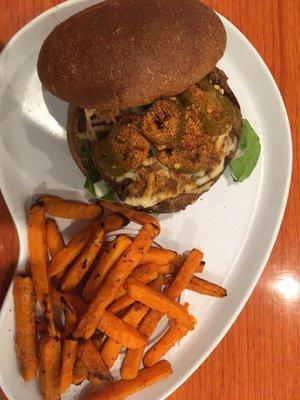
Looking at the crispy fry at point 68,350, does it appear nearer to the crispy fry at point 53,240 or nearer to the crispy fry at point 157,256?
the crispy fry at point 53,240

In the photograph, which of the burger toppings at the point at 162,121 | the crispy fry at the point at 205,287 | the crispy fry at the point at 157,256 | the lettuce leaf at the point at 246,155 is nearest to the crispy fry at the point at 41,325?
the crispy fry at the point at 157,256

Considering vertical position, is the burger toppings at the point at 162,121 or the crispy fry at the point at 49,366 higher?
the burger toppings at the point at 162,121

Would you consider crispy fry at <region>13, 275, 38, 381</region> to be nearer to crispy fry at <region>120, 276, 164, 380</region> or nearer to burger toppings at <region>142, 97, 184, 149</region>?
crispy fry at <region>120, 276, 164, 380</region>

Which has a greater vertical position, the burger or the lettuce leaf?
the burger

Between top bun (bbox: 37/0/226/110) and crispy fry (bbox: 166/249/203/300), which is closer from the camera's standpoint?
top bun (bbox: 37/0/226/110)

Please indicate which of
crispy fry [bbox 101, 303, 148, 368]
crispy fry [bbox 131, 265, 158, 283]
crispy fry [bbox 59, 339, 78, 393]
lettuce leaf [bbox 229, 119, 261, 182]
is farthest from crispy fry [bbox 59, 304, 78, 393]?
lettuce leaf [bbox 229, 119, 261, 182]

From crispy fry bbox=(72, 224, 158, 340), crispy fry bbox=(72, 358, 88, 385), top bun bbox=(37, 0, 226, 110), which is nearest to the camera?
top bun bbox=(37, 0, 226, 110)

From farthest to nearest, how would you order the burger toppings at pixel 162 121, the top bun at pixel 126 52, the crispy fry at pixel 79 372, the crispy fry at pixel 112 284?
the crispy fry at pixel 79 372 < the crispy fry at pixel 112 284 < the burger toppings at pixel 162 121 < the top bun at pixel 126 52
